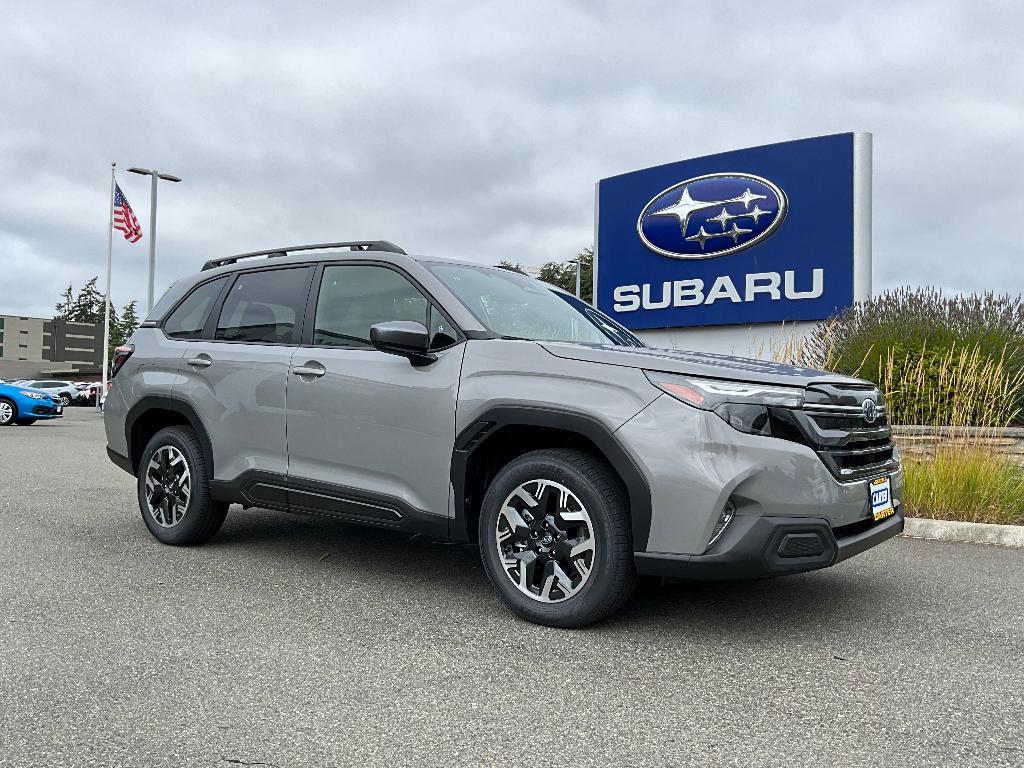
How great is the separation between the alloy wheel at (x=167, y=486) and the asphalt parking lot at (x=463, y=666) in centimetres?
26

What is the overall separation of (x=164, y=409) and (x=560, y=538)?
119 inches

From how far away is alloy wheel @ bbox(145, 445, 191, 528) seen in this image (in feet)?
Result: 18.2

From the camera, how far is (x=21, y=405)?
20422mm

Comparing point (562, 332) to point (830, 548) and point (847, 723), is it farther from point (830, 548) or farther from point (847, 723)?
point (847, 723)

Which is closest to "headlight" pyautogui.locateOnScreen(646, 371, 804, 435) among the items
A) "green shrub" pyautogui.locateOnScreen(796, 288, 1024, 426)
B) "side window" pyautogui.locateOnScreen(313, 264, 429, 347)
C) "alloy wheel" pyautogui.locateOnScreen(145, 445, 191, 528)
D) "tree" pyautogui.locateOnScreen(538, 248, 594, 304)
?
"side window" pyautogui.locateOnScreen(313, 264, 429, 347)

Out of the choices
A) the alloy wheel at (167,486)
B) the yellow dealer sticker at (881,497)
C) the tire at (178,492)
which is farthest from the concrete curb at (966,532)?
the alloy wheel at (167,486)

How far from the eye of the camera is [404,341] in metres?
4.20

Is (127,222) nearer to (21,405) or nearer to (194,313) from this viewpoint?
(21,405)

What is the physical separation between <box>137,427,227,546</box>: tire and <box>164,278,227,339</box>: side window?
62 centimetres

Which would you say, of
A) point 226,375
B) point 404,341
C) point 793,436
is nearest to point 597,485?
point 793,436

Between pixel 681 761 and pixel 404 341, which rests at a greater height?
pixel 404 341

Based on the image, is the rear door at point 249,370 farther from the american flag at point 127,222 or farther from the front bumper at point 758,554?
the american flag at point 127,222

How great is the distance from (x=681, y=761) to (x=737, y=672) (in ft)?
2.94

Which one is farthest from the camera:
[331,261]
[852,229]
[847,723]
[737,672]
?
[852,229]
